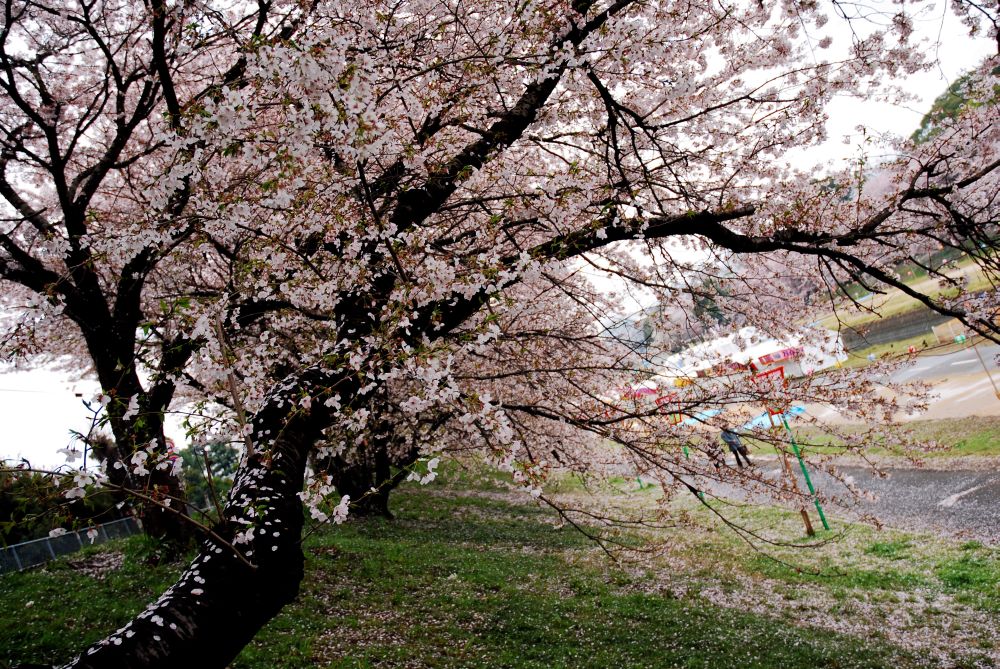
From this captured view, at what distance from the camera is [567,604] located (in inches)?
318

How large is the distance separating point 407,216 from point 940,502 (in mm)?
13791

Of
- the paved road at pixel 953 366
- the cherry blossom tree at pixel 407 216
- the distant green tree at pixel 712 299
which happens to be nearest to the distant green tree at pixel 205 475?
the cherry blossom tree at pixel 407 216

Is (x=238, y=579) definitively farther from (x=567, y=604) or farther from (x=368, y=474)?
(x=368, y=474)

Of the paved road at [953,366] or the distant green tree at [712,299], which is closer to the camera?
the distant green tree at [712,299]

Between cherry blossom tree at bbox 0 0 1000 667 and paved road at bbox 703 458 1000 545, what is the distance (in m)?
5.53

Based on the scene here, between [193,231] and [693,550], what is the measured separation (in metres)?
11.0

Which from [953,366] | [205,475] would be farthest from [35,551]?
[953,366]

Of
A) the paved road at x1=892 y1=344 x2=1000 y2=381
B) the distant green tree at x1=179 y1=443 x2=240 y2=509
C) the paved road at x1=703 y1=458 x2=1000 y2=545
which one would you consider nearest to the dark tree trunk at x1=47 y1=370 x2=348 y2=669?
the distant green tree at x1=179 y1=443 x2=240 y2=509

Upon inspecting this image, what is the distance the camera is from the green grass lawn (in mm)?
6398

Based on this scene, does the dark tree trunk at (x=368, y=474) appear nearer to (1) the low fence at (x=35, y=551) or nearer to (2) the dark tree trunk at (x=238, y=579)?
(1) the low fence at (x=35, y=551)

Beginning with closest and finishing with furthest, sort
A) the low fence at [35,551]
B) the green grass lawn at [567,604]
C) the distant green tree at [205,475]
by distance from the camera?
the distant green tree at [205,475]
the green grass lawn at [567,604]
the low fence at [35,551]

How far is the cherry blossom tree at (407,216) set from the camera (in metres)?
3.80

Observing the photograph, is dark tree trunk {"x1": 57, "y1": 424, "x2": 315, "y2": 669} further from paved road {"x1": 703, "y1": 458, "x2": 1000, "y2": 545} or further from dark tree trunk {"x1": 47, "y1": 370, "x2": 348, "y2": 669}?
paved road {"x1": 703, "y1": 458, "x2": 1000, "y2": 545}

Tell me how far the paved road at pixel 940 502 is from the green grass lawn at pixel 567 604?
96 cm
